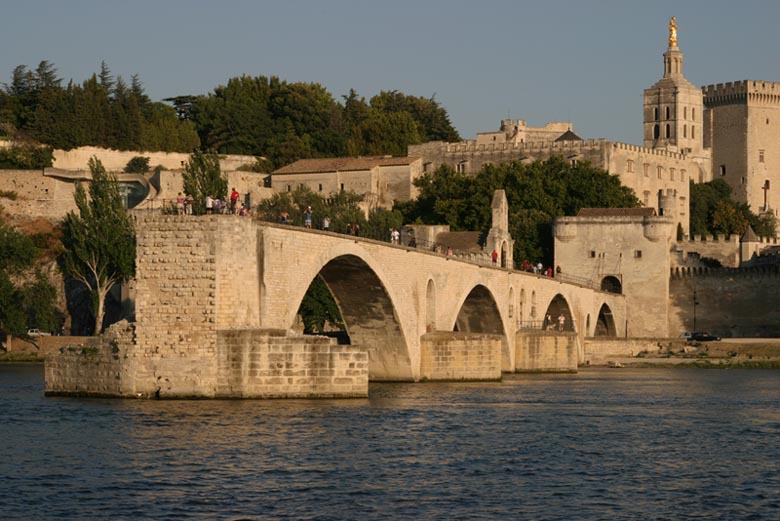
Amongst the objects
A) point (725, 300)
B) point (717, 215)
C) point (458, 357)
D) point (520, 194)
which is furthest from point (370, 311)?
point (717, 215)

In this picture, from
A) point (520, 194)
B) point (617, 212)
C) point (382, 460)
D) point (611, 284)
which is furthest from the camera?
A: point (520, 194)

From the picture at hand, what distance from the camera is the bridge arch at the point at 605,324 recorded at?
96312mm

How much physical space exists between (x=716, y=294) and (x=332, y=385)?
6282 cm

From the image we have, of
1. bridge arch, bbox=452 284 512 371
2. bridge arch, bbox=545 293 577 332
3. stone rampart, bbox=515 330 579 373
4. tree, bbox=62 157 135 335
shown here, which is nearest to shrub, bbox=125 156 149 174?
tree, bbox=62 157 135 335

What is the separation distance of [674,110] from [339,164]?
4142 centimetres

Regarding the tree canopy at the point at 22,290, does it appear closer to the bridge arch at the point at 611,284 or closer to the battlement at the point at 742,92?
the bridge arch at the point at 611,284

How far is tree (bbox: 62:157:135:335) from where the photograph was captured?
7500 centimetres

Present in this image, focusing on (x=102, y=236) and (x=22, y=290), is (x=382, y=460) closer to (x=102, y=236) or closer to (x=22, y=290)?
(x=102, y=236)

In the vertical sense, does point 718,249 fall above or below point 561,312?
above

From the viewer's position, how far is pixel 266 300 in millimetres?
43031

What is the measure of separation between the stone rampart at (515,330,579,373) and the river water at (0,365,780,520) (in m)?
23.2

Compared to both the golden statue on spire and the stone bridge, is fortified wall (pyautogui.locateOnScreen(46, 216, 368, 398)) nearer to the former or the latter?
the stone bridge

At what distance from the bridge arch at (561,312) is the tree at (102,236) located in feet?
82.0

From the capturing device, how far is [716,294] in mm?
100312
